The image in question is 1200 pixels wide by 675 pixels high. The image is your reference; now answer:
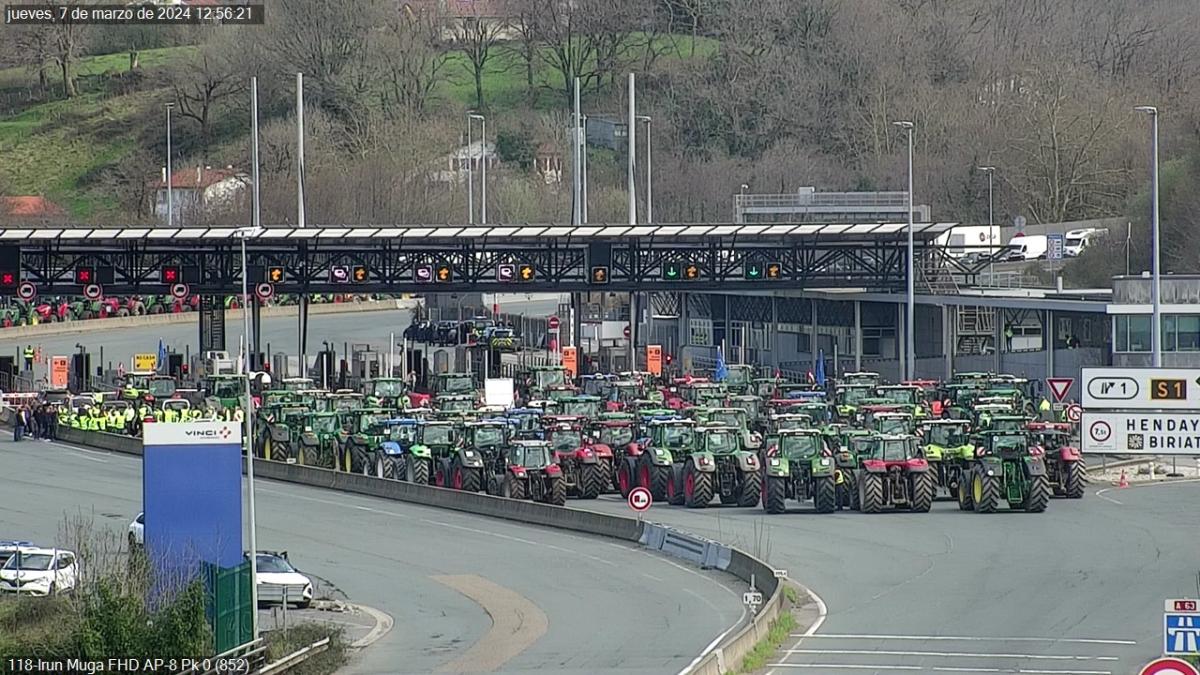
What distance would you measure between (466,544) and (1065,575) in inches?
478

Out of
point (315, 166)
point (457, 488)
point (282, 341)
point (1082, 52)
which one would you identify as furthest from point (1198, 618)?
point (1082, 52)

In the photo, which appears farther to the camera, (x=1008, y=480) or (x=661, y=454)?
(x=661, y=454)

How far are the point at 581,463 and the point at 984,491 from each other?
359 inches

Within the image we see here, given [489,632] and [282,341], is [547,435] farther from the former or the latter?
[282,341]

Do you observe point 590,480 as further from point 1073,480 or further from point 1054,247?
point 1054,247

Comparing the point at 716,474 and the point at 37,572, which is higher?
the point at 716,474

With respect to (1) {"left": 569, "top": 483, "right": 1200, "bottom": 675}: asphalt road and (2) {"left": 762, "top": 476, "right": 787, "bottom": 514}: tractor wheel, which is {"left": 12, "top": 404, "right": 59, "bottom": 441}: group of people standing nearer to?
(1) {"left": 569, "top": 483, "right": 1200, "bottom": 675}: asphalt road

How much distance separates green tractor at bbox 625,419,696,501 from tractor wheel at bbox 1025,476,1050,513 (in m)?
7.49

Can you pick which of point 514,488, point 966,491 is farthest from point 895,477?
point 514,488

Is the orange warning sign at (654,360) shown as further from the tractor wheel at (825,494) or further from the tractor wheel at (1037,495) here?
the tractor wheel at (1037,495)

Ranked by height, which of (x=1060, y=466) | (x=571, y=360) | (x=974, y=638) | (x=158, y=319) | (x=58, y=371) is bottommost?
(x=974, y=638)

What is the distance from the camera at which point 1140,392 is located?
Answer: 69.4ft

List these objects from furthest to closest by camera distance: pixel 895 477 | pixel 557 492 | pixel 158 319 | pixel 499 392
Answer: pixel 158 319 < pixel 499 392 < pixel 557 492 < pixel 895 477

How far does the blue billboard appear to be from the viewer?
3055cm
